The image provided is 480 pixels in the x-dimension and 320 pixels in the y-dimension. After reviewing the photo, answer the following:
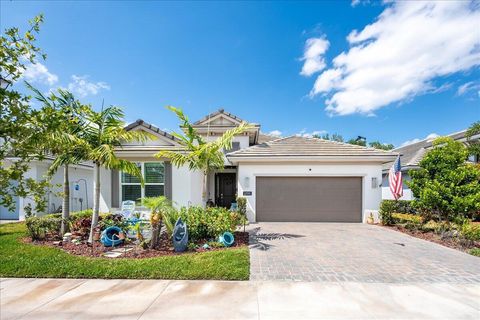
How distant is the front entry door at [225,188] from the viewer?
16047 mm

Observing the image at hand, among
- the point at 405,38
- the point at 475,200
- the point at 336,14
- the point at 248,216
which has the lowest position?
the point at 248,216

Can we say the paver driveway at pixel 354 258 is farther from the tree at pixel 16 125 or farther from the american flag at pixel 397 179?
the tree at pixel 16 125

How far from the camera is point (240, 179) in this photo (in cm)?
1258

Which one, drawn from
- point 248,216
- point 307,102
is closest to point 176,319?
point 248,216

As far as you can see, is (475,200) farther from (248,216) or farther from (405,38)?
(248,216)

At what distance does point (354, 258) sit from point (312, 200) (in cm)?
594

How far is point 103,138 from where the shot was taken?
25.3 ft

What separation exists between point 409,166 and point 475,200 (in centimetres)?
981

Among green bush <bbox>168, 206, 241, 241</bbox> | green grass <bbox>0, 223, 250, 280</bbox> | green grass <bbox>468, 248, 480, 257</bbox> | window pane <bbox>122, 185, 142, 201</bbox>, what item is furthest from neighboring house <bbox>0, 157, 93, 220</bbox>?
green grass <bbox>468, 248, 480, 257</bbox>

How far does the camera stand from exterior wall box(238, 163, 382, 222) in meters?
12.4

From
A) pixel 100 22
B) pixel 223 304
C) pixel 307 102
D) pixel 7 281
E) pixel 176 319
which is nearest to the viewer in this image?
pixel 176 319

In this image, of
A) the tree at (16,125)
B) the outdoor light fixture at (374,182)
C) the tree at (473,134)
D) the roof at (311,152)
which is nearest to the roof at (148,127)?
the roof at (311,152)

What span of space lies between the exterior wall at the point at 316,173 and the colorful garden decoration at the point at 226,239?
187 inches

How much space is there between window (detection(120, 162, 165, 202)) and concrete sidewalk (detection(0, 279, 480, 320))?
685cm
